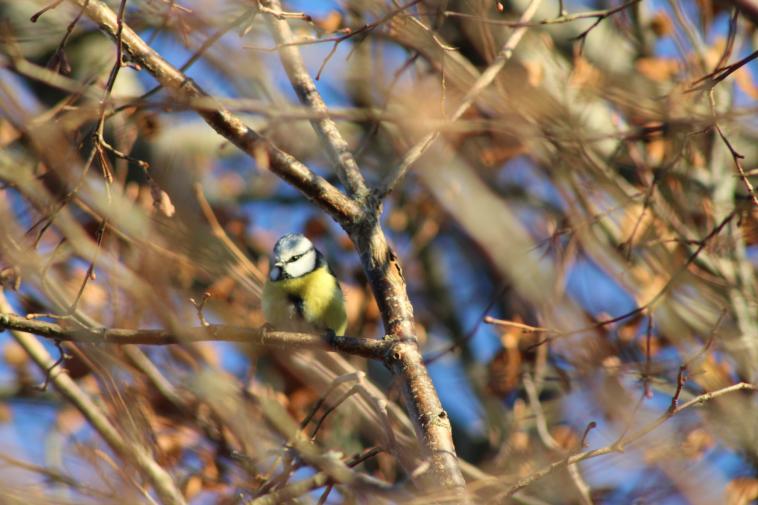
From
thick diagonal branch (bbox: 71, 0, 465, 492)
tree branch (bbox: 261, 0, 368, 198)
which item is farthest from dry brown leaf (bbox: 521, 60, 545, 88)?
thick diagonal branch (bbox: 71, 0, 465, 492)

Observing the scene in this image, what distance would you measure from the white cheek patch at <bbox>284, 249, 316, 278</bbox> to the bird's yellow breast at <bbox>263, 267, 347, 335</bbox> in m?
0.04

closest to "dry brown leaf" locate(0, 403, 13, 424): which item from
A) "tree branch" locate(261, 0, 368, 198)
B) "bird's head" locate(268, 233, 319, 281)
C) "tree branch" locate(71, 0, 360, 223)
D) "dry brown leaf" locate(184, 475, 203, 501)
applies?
"dry brown leaf" locate(184, 475, 203, 501)

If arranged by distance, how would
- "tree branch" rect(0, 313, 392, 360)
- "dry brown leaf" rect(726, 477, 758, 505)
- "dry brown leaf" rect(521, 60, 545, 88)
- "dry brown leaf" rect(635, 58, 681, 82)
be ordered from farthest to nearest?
"dry brown leaf" rect(635, 58, 681, 82) < "dry brown leaf" rect(521, 60, 545, 88) < "dry brown leaf" rect(726, 477, 758, 505) < "tree branch" rect(0, 313, 392, 360)

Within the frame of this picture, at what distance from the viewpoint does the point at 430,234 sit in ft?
20.0

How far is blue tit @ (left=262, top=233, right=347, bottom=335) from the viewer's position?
12.0 feet

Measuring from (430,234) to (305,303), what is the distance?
2.52 meters

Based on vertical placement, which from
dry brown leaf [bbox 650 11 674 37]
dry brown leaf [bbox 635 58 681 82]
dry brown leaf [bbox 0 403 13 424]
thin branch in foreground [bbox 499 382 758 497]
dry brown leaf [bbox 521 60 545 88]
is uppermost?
dry brown leaf [bbox 650 11 674 37]

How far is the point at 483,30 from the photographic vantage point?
3232 mm

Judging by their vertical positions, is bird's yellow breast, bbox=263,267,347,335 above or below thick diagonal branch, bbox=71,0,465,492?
above

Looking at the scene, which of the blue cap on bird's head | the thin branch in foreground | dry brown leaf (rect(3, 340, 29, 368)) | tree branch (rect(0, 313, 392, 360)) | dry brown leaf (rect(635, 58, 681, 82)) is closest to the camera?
the thin branch in foreground

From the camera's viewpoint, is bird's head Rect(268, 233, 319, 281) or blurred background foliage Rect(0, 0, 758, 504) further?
bird's head Rect(268, 233, 319, 281)

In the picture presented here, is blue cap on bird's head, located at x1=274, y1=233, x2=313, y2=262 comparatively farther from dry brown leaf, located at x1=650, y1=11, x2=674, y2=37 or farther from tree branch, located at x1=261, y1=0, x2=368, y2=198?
dry brown leaf, located at x1=650, y1=11, x2=674, y2=37

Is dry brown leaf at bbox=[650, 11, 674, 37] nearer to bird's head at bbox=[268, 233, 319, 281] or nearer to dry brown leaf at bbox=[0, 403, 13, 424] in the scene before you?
bird's head at bbox=[268, 233, 319, 281]

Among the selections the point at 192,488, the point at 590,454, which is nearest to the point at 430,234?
the point at 192,488
